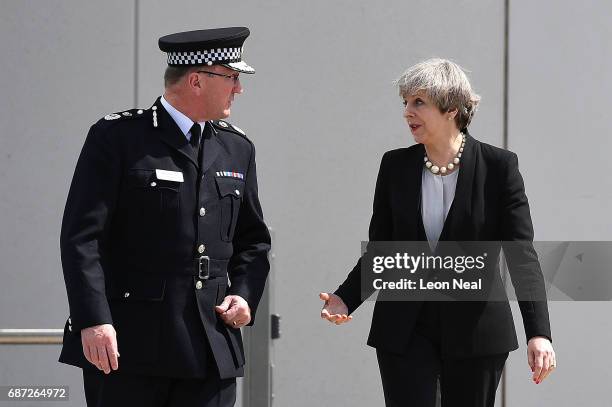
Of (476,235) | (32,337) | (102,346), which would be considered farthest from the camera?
(32,337)

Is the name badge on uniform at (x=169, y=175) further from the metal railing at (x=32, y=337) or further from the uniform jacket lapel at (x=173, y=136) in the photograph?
the metal railing at (x=32, y=337)

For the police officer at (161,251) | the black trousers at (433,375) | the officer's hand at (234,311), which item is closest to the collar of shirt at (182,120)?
the police officer at (161,251)

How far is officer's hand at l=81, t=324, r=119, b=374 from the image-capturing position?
11.6ft

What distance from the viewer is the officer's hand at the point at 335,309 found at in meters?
4.17

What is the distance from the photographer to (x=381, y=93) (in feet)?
19.4

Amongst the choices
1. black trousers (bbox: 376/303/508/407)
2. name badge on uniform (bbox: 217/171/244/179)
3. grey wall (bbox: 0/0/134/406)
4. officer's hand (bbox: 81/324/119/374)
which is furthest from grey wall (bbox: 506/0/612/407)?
officer's hand (bbox: 81/324/119/374)

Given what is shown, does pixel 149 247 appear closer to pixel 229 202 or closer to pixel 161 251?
pixel 161 251

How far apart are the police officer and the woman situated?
532mm

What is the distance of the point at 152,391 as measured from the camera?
12.2 feet

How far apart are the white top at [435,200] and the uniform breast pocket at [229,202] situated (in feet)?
2.09

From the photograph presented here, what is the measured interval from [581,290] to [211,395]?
277 cm

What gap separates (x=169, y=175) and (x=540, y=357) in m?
1.32

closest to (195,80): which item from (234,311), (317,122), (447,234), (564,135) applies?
(234,311)

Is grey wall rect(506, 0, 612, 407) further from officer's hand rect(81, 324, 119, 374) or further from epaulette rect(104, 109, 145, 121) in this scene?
officer's hand rect(81, 324, 119, 374)
